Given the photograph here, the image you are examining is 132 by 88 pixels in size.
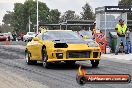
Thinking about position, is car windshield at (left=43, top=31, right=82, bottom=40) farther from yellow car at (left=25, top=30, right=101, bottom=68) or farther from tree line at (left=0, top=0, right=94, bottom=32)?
tree line at (left=0, top=0, right=94, bottom=32)

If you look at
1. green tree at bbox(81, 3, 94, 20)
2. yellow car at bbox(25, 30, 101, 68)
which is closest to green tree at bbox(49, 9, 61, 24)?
green tree at bbox(81, 3, 94, 20)

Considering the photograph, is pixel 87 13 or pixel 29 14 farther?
pixel 87 13

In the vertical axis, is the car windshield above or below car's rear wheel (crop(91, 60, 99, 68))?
above

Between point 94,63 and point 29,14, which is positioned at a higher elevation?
point 29,14

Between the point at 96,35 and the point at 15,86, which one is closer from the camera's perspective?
the point at 15,86

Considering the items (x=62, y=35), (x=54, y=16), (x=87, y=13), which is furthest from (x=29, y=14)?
(x=62, y=35)

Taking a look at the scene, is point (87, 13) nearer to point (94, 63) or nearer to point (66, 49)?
point (94, 63)

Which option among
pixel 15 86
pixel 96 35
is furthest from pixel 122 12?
pixel 15 86

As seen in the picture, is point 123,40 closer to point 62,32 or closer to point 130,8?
point 130,8

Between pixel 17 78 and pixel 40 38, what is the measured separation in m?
4.55

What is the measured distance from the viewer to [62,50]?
13.9m

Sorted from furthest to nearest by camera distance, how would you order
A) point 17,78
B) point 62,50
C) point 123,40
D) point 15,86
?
point 123,40, point 62,50, point 17,78, point 15,86

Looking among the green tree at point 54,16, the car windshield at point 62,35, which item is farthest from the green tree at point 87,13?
the car windshield at point 62,35

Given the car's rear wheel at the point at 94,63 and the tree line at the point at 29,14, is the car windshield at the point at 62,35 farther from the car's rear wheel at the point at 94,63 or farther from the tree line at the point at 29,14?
the tree line at the point at 29,14
